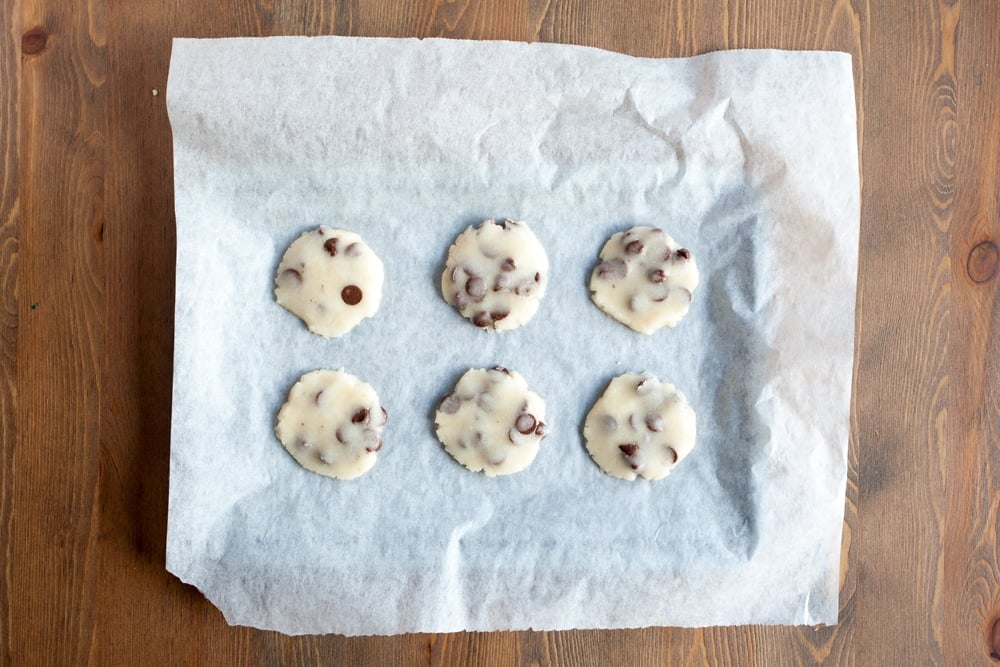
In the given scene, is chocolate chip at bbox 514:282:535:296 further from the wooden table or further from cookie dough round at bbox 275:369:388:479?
the wooden table

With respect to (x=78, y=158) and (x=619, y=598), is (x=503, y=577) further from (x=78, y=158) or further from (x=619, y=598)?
(x=78, y=158)

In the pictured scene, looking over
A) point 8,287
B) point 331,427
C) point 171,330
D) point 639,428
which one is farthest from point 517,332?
point 8,287

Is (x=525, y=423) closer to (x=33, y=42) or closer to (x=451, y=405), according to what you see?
(x=451, y=405)

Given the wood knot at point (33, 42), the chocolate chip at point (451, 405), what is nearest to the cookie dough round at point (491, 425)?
the chocolate chip at point (451, 405)

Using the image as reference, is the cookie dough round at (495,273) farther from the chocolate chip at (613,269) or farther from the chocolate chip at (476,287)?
the chocolate chip at (613,269)

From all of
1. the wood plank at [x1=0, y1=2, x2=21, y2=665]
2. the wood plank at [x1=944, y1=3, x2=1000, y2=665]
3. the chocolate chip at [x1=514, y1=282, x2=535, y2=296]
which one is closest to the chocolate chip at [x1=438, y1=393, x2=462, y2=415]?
the chocolate chip at [x1=514, y1=282, x2=535, y2=296]

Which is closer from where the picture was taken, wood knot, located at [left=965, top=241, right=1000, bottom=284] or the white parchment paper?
the white parchment paper

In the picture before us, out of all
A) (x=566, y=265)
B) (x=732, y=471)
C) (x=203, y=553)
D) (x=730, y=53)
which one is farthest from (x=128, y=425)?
(x=730, y=53)
